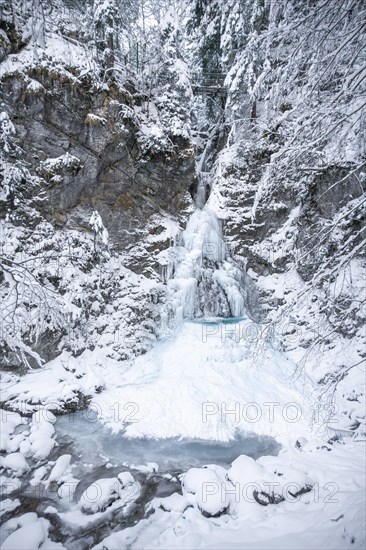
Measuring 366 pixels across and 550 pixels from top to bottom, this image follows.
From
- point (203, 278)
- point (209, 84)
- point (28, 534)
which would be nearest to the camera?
point (28, 534)

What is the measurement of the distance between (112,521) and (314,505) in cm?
302

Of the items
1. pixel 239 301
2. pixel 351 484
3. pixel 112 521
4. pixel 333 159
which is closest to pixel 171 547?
pixel 112 521

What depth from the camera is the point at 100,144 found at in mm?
10039

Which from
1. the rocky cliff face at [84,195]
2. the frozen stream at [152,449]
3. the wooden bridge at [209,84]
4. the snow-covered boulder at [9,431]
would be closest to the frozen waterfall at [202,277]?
the rocky cliff face at [84,195]

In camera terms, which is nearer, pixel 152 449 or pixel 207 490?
pixel 207 490

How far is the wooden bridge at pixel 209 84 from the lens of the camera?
1340 cm

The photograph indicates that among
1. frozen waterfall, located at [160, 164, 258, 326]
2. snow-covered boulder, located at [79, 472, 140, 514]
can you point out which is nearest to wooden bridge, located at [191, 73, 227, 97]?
frozen waterfall, located at [160, 164, 258, 326]

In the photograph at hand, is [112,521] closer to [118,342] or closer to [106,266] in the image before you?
[118,342]

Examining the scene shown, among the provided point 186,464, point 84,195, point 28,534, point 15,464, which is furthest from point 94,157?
point 28,534

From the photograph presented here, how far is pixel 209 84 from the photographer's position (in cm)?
1435

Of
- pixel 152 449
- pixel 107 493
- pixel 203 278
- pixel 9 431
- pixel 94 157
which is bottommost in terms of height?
pixel 107 493

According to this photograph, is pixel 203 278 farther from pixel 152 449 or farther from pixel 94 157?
pixel 152 449

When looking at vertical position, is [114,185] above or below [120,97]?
below

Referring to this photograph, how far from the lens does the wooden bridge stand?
13.4 meters
